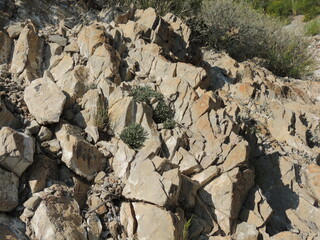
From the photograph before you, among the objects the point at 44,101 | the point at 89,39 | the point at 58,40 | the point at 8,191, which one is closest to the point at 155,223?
the point at 8,191

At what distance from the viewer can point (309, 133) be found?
12.2m

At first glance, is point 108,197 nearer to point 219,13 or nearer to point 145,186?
point 145,186

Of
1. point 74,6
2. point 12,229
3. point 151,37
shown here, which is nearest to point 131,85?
point 151,37

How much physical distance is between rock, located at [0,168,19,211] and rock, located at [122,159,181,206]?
6.25 ft

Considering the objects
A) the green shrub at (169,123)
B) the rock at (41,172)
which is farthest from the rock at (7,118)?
the green shrub at (169,123)

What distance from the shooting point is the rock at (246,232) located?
6965 millimetres

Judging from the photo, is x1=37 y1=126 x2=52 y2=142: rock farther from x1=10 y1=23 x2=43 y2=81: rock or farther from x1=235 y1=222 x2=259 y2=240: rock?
x1=235 y1=222 x2=259 y2=240: rock

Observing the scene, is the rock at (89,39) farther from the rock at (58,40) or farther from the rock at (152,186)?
the rock at (152,186)

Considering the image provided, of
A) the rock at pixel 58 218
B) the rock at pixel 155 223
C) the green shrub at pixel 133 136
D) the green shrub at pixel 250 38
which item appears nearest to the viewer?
the rock at pixel 58 218

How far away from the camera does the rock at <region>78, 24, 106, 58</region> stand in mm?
Result: 9258

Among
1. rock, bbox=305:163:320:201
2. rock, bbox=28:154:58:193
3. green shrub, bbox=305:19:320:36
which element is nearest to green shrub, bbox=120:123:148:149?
rock, bbox=28:154:58:193

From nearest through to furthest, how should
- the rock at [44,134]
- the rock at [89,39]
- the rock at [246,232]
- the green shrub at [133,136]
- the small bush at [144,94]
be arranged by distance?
the rock at [44,134] < the rock at [246,232] < the green shrub at [133,136] < the small bush at [144,94] < the rock at [89,39]

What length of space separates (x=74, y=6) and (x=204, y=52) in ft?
22.5

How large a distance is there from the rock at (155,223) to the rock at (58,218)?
1.03 meters
